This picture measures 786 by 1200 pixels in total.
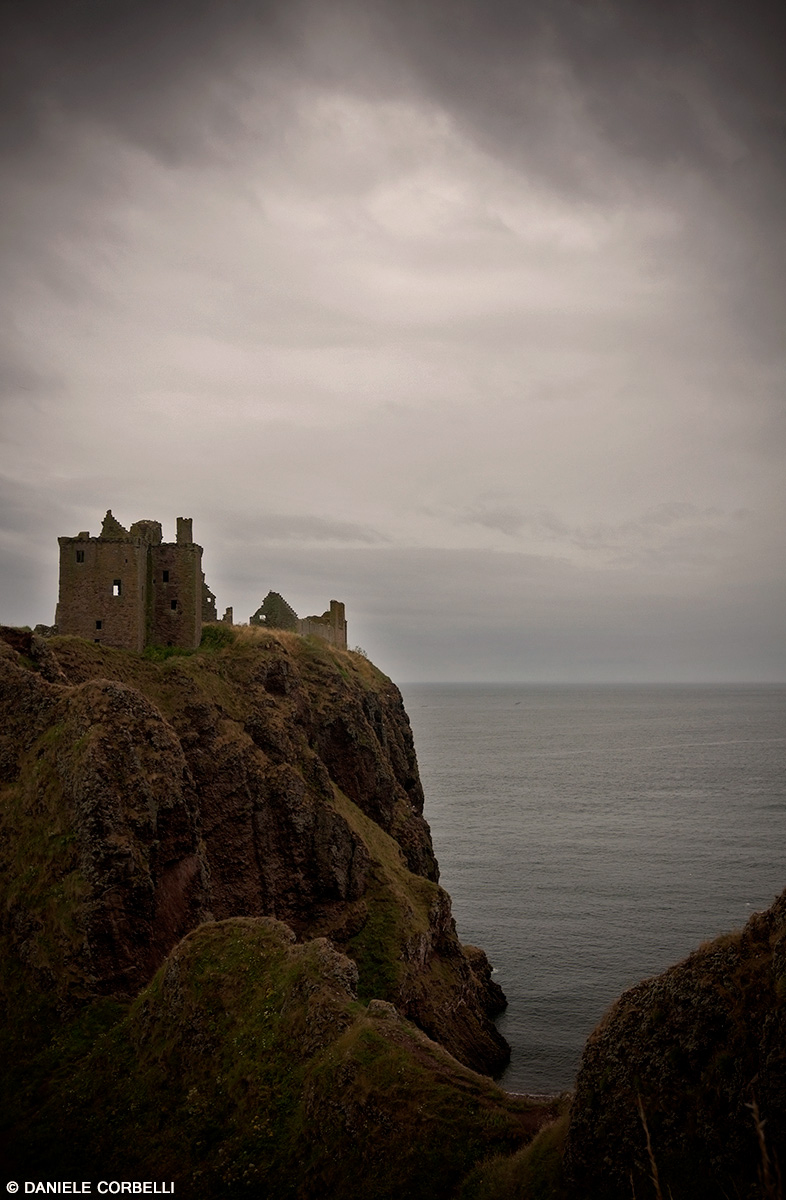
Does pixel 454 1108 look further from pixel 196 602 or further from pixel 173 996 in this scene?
pixel 196 602

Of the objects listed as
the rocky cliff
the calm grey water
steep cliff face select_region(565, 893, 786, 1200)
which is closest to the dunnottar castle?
the rocky cliff

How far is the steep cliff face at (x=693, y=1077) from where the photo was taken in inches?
765

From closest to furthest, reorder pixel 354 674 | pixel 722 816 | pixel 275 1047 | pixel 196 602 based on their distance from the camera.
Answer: pixel 275 1047, pixel 196 602, pixel 354 674, pixel 722 816

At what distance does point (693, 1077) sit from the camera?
21219mm

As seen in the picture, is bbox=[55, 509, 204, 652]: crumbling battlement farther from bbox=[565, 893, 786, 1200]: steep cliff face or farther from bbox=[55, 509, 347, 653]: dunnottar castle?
bbox=[565, 893, 786, 1200]: steep cliff face

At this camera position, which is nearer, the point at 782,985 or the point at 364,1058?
the point at 782,985

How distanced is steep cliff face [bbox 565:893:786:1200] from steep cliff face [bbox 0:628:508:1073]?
22.9 m

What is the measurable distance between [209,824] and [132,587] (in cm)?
1820

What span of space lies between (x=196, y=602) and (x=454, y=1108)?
1644 inches

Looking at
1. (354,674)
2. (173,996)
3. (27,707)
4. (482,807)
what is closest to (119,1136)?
(173,996)

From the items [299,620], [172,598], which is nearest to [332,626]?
[299,620]

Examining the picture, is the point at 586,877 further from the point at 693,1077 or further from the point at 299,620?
the point at 693,1077

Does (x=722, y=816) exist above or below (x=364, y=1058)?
below

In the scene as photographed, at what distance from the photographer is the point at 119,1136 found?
29.2 m
